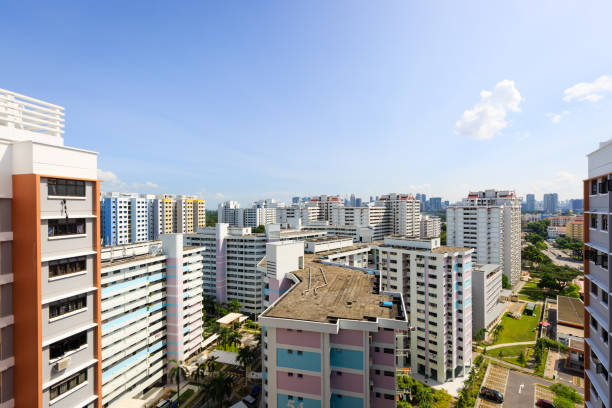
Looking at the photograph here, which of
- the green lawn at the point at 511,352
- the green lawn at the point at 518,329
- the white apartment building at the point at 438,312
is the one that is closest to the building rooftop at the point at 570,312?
the green lawn at the point at 518,329

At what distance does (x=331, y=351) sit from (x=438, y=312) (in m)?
27.4

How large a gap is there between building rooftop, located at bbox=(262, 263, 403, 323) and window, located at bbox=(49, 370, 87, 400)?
38.0ft

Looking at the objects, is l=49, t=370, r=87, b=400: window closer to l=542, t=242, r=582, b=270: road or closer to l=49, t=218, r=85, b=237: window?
l=49, t=218, r=85, b=237: window

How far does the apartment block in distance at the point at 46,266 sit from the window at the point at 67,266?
0.03 meters

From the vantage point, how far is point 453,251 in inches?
1695

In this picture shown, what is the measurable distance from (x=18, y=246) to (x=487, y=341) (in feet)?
215

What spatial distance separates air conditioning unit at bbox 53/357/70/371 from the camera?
981cm

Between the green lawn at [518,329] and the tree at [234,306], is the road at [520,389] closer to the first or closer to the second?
the green lawn at [518,329]

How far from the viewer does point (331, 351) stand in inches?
834

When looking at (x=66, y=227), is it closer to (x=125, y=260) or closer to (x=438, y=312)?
(x=125, y=260)

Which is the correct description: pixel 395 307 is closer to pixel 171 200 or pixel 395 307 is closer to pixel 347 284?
pixel 347 284

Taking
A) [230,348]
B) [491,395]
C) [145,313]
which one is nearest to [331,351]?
[145,313]

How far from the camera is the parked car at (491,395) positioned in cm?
3600

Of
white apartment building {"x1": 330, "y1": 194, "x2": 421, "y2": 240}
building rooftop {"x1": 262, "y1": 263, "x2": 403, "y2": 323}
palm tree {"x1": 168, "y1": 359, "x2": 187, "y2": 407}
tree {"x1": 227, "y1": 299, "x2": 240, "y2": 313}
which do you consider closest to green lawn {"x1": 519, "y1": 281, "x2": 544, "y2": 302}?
white apartment building {"x1": 330, "y1": 194, "x2": 421, "y2": 240}
